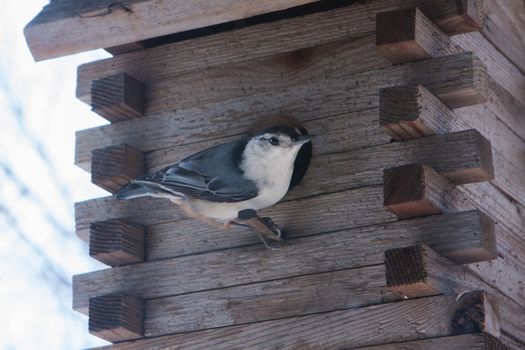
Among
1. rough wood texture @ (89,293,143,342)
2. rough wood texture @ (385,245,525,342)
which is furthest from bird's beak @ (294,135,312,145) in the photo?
rough wood texture @ (89,293,143,342)

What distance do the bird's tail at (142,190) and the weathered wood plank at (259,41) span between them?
1.57 feet

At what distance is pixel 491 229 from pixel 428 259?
234 mm

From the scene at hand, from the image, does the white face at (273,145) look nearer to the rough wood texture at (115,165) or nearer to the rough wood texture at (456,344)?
the rough wood texture at (115,165)

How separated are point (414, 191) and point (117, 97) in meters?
1.17

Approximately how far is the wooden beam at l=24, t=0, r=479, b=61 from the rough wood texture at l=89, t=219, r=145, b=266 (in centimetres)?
58

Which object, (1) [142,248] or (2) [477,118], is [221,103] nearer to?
(1) [142,248]

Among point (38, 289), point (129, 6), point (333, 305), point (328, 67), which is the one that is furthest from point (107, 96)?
point (38, 289)

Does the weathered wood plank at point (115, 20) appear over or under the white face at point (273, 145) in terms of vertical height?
over

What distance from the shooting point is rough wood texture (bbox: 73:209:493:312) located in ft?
10.4

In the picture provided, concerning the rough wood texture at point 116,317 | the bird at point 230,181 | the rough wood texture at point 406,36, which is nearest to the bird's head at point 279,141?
the bird at point 230,181

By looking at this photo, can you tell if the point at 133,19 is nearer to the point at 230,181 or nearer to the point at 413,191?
the point at 230,181

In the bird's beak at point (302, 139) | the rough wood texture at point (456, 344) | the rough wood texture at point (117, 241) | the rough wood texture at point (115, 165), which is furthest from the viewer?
the rough wood texture at point (115, 165)

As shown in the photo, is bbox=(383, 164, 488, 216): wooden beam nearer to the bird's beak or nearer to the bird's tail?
the bird's beak

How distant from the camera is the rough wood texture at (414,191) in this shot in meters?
3.14
